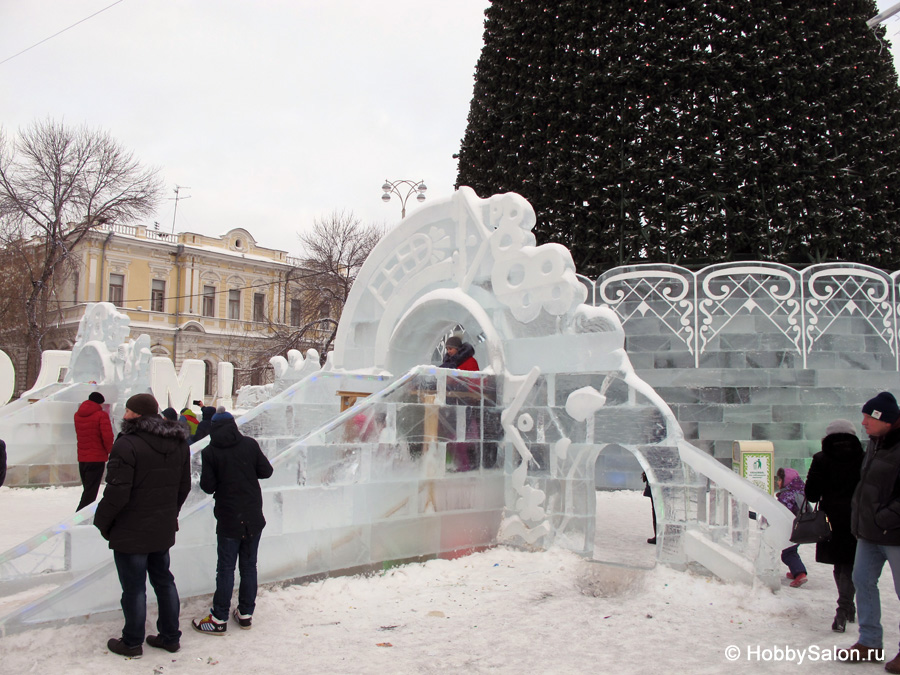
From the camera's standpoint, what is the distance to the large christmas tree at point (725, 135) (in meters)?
10.5

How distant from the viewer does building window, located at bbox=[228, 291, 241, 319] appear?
39188 millimetres

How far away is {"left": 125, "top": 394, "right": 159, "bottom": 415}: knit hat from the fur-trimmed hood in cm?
3

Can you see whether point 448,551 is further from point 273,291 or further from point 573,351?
point 273,291

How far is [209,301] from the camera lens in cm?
3853

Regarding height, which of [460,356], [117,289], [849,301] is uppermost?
[117,289]

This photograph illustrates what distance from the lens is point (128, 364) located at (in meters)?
13.8

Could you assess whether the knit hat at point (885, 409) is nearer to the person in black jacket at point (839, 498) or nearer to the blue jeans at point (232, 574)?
the person in black jacket at point (839, 498)

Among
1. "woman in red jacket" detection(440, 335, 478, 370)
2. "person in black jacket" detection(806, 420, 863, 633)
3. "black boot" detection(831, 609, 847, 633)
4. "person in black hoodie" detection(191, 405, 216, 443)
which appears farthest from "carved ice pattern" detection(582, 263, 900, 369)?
"person in black hoodie" detection(191, 405, 216, 443)

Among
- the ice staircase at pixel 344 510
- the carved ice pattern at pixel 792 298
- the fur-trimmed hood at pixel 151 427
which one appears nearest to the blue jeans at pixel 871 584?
the ice staircase at pixel 344 510

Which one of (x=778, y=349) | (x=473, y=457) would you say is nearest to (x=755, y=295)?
(x=778, y=349)

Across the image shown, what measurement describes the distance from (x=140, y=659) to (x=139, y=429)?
130 cm

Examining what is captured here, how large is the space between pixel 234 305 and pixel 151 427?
36185 mm

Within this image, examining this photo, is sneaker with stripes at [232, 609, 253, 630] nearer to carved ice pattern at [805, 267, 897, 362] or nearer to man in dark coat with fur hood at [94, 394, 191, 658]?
man in dark coat with fur hood at [94, 394, 191, 658]

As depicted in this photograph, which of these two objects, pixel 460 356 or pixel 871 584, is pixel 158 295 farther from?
pixel 871 584
